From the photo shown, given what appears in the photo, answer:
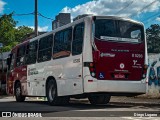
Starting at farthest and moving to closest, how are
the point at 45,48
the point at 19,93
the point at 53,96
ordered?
the point at 19,93, the point at 45,48, the point at 53,96

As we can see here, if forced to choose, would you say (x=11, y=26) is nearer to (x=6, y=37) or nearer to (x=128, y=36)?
(x=6, y=37)

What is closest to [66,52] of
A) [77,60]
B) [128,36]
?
[77,60]

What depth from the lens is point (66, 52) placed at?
15.1 m

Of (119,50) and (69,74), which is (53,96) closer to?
(69,74)

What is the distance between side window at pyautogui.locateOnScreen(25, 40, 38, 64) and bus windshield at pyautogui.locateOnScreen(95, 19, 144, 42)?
4.93m

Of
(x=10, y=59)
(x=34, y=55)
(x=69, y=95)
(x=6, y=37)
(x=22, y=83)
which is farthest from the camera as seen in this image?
(x=6, y=37)

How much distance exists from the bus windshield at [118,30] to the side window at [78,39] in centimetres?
62

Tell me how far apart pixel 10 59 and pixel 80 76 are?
29.8 ft

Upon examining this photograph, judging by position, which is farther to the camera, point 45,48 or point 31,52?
point 31,52

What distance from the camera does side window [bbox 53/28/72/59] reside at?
15.0 m

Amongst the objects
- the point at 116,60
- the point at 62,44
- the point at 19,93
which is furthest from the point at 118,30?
the point at 19,93

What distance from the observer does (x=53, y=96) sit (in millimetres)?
16031

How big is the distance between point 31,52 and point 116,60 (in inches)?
231

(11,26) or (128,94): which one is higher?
(11,26)
